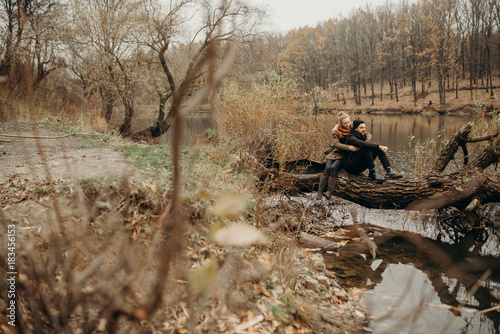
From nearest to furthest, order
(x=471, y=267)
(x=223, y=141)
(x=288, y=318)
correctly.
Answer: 1. (x=288, y=318)
2. (x=471, y=267)
3. (x=223, y=141)

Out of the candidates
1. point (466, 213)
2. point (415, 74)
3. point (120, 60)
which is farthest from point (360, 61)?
point (466, 213)

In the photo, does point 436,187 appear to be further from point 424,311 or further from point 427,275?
point 424,311

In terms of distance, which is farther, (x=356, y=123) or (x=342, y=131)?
(x=342, y=131)

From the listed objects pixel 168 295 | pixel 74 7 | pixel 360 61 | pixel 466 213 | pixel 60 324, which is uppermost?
pixel 360 61

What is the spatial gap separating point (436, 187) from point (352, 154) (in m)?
1.64

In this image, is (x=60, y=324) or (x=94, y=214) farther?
(x=94, y=214)

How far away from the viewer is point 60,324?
5.87 ft

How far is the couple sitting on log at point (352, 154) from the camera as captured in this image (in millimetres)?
5911

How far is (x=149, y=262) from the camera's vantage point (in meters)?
2.85

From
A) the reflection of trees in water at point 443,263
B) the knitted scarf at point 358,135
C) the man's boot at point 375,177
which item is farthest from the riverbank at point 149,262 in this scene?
the knitted scarf at point 358,135

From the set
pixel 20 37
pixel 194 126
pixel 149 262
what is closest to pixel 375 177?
pixel 149 262

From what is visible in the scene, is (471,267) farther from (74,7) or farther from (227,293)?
(74,7)

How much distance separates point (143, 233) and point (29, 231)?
38.8 inches

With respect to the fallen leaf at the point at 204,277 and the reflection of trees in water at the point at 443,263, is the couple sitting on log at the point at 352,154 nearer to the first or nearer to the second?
the reflection of trees in water at the point at 443,263
